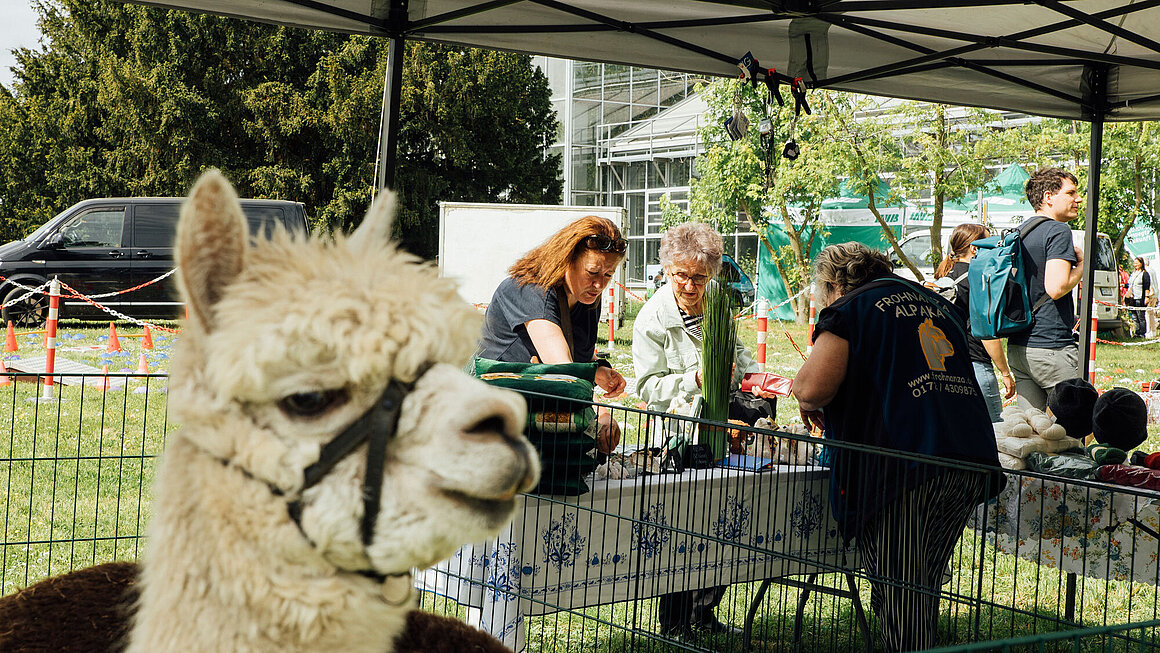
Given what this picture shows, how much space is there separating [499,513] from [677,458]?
2583mm

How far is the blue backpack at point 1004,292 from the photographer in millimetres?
5914

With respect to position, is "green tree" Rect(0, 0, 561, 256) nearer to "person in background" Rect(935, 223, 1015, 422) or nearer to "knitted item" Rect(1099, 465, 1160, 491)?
"person in background" Rect(935, 223, 1015, 422)

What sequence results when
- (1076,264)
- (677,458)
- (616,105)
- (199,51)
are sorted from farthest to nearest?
(616,105) → (199,51) → (1076,264) → (677,458)

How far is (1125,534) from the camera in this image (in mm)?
3680

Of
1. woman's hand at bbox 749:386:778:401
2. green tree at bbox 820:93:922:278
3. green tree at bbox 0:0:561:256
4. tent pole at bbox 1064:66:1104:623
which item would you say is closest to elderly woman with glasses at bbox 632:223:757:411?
woman's hand at bbox 749:386:778:401

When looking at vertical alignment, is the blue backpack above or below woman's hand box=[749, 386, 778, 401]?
above

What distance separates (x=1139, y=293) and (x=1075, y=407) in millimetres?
20599

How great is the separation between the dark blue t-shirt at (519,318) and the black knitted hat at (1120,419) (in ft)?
7.84

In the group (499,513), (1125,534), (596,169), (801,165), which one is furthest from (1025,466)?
(596,169)

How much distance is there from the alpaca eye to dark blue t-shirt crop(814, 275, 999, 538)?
8.04 ft

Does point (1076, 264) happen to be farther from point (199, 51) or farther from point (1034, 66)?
point (199, 51)

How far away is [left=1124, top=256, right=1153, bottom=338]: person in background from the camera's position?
2155 centimetres

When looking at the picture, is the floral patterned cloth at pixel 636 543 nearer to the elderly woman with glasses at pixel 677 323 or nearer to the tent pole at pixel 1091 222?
the elderly woman with glasses at pixel 677 323

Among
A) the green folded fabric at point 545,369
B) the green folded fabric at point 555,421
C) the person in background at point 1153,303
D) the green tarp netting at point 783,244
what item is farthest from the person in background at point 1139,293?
the green folded fabric at point 555,421
